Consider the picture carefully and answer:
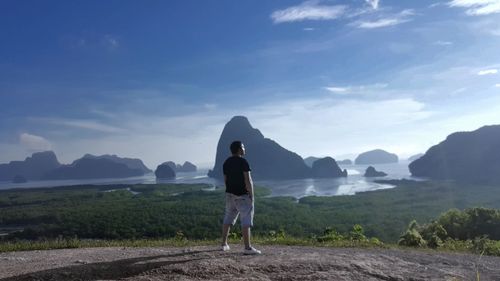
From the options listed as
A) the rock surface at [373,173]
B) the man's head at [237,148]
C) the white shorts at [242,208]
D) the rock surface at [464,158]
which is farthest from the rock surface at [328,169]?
the man's head at [237,148]

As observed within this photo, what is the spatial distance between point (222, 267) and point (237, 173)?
1.92m

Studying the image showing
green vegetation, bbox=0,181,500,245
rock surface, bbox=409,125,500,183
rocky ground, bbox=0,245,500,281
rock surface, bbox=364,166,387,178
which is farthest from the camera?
rock surface, bbox=364,166,387,178

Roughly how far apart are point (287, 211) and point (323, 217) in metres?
6.75

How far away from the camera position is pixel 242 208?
7812 mm

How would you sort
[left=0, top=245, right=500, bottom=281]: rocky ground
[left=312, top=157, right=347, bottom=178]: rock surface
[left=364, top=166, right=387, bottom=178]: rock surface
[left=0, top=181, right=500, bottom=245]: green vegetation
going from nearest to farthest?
1. [left=0, top=245, right=500, bottom=281]: rocky ground
2. [left=0, top=181, right=500, bottom=245]: green vegetation
3. [left=364, top=166, right=387, bottom=178]: rock surface
4. [left=312, top=157, right=347, bottom=178]: rock surface

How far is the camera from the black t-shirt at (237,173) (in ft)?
25.5

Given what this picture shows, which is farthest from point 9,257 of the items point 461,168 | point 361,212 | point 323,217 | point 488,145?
point 488,145

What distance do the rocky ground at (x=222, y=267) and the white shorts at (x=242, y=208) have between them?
65 cm

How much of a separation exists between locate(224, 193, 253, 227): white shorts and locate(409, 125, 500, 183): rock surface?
146549 mm

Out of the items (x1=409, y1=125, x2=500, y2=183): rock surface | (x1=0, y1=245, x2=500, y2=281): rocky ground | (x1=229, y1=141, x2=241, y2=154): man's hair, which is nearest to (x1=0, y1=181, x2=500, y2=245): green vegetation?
(x1=0, y1=245, x2=500, y2=281): rocky ground

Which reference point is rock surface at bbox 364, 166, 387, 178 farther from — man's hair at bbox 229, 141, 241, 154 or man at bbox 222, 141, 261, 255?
man's hair at bbox 229, 141, 241, 154

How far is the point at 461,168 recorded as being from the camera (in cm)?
15375

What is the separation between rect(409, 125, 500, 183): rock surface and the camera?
14625 centimetres

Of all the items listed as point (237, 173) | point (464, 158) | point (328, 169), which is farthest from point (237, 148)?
point (328, 169)
